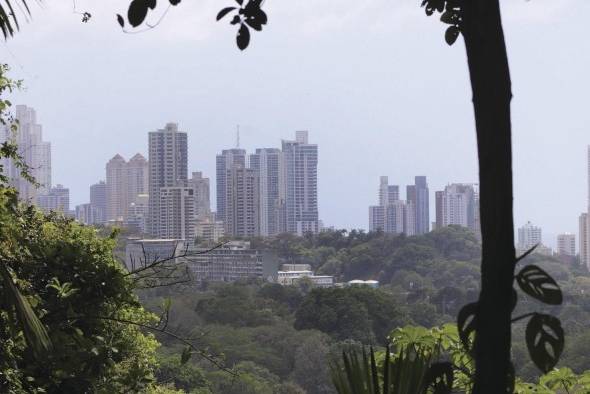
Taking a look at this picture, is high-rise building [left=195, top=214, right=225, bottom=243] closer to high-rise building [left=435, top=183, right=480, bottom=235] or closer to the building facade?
the building facade

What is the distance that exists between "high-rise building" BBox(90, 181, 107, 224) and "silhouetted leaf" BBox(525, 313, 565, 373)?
79866mm

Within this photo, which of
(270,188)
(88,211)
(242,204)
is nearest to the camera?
(242,204)

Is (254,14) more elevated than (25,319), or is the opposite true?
(254,14)

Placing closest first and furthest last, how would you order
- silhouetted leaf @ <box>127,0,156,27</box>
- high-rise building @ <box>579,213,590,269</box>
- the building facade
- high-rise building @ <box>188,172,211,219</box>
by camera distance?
silhouetted leaf @ <box>127,0,156,27</box> → the building facade → high-rise building @ <box>579,213,590,269</box> → high-rise building @ <box>188,172,211,219</box>

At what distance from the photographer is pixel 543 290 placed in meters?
0.89

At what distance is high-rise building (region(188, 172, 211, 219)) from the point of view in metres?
69.6

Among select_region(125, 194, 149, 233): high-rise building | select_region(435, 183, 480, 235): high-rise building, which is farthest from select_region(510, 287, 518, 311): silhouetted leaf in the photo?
select_region(435, 183, 480, 235): high-rise building

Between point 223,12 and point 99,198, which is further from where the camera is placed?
point 99,198

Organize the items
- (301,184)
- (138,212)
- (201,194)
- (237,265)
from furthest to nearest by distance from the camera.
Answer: (301,184)
(201,194)
(138,212)
(237,265)

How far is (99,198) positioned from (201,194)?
12262mm

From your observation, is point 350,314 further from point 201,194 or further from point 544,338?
point 201,194

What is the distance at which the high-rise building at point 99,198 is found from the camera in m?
80.1

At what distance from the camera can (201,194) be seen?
2884 inches

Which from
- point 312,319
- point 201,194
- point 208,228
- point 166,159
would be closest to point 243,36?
point 312,319
